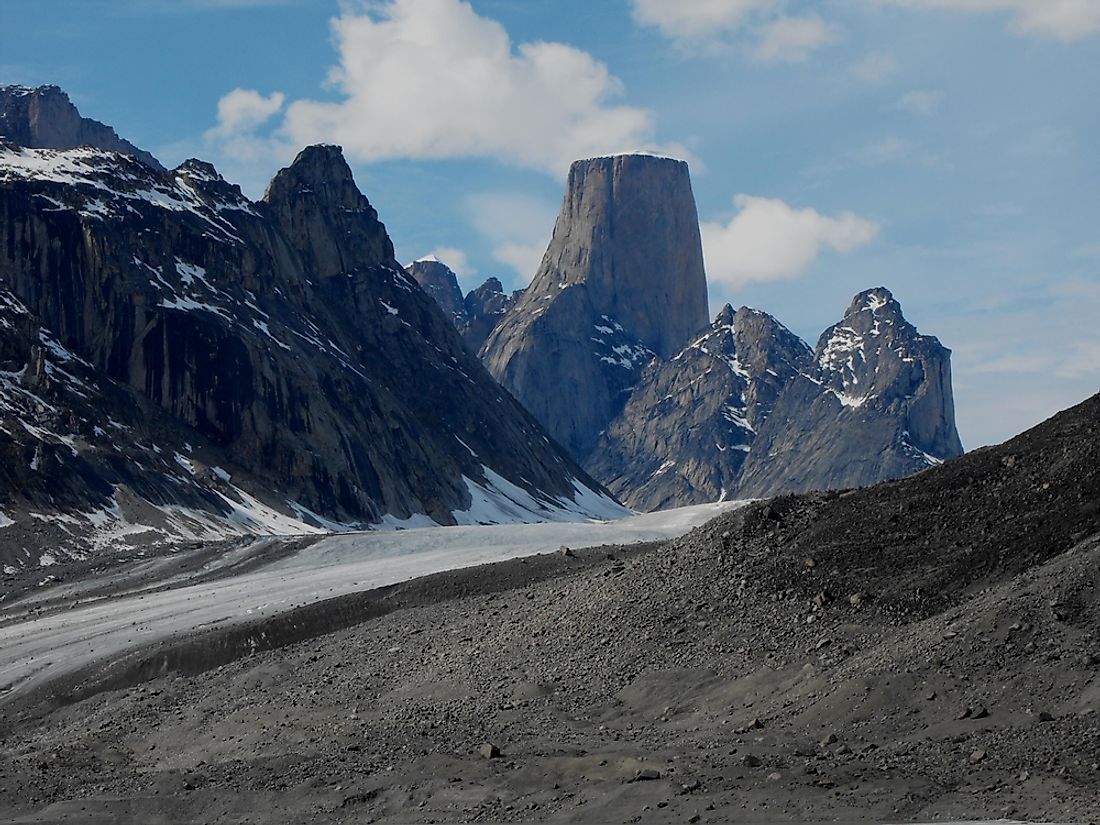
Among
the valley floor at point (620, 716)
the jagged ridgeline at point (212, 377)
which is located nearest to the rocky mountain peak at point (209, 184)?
the jagged ridgeline at point (212, 377)

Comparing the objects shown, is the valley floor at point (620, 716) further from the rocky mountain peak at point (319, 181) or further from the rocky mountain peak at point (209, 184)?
the rocky mountain peak at point (319, 181)

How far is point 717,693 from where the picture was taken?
28.2 m

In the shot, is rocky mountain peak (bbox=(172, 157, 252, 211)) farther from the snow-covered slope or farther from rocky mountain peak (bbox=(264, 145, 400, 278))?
the snow-covered slope

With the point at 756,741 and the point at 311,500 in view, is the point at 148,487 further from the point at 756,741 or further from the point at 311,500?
the point at 756,741

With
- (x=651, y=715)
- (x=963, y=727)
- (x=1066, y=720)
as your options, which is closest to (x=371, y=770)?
(x=651, y=715)

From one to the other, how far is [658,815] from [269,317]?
404ft

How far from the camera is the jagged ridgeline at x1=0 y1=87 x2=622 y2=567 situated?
100750mm

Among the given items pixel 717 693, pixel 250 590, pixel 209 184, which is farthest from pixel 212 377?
pixel 717 693

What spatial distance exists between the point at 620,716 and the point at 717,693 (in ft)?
6.77

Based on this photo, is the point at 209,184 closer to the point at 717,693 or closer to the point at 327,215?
the point at 327,215

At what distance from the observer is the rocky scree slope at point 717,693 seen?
22.6 meters

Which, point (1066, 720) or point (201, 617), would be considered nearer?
point (1066, 720)

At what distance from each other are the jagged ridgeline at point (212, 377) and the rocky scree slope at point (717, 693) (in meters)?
52.2

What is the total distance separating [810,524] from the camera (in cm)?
3272
